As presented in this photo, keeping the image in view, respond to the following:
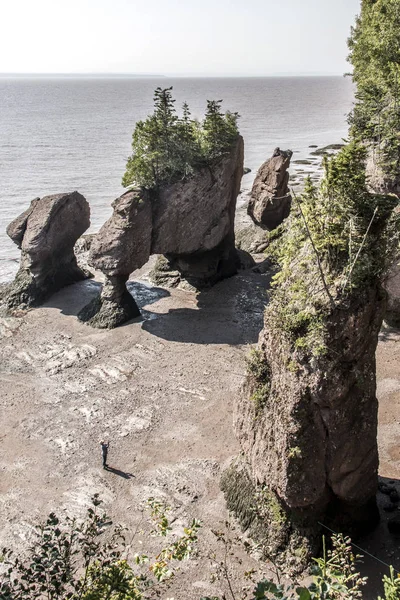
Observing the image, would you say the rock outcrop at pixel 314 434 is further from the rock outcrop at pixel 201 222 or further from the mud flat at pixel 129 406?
the rock outcrop at pixel 201 222

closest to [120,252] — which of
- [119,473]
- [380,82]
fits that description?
[119,473]

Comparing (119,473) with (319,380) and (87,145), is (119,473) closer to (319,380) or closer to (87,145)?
(319,380)

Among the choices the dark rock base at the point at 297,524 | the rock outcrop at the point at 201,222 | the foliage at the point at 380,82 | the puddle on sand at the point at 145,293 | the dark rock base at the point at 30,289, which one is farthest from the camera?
the dark rock base at the point at 30,289

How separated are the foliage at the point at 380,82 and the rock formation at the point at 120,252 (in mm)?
11502

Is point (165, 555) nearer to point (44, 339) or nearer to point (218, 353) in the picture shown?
point (218, 353)

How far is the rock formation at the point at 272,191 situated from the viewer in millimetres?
35688

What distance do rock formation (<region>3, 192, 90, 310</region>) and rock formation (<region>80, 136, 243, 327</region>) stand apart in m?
4.19

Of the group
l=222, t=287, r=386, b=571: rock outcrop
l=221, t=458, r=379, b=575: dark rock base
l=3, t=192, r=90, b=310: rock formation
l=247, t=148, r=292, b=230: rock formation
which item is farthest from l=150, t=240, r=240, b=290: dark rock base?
l=221, t=458, r=379, b=575: dark rock base

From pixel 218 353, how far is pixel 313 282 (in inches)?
536

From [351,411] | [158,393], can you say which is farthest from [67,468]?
[351,411]

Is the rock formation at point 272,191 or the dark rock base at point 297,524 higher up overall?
the rock formation at point 272,191

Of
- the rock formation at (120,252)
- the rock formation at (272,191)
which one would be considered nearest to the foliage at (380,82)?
the rock formation at (272,191)

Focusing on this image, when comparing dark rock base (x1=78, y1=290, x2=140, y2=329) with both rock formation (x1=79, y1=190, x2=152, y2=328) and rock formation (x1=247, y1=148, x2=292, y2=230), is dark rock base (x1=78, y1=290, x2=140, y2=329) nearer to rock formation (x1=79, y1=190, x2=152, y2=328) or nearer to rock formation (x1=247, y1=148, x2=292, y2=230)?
rock formation (x1=79, y1=190, x2=152, y2=328)

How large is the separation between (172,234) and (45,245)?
24.6 feet
